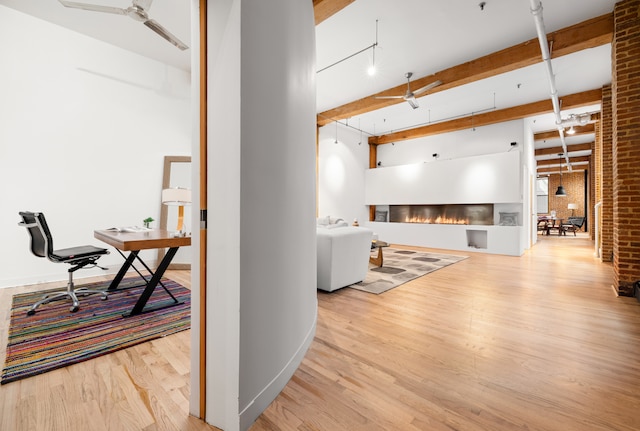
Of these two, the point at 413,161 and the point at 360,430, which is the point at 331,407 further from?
the point at 413,161

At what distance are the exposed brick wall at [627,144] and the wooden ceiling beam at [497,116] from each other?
3.21 meters

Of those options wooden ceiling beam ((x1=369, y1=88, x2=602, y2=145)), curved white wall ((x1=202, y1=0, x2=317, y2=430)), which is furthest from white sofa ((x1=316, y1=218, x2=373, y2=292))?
wooden ceiling beam ((x1=369, y1=88, x2=602, y2=145))

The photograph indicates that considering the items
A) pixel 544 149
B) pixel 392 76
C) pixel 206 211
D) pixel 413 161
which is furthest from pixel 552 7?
pixel 544 149

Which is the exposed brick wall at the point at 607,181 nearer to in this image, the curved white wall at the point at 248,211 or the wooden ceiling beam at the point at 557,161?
the curved white wall at the point at 248,211

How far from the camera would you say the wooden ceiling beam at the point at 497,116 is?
19.6 feet

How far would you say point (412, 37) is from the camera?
13.5 ft

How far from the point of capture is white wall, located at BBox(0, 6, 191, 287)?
11.8 feet

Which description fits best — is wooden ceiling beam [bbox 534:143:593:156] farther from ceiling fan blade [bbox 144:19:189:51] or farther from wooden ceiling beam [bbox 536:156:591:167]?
ceiling fan blade [bbox 144:19:189:51]

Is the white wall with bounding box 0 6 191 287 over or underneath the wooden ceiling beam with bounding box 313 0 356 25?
underneath

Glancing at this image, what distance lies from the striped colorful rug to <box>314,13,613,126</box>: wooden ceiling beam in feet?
18.1

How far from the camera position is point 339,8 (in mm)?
3279

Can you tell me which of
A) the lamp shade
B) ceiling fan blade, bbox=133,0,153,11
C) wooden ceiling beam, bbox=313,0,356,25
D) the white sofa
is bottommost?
the white sofa

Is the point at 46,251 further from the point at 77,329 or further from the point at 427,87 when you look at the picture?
the point at 427,87

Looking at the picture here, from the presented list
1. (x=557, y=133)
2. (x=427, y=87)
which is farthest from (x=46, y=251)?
(x=557, y=133)
